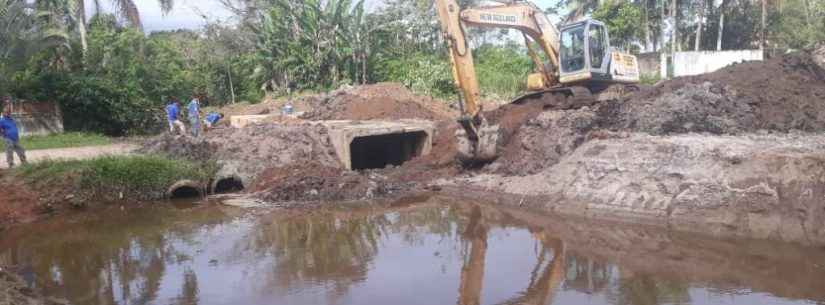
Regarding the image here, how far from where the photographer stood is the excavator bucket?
12.6 meters

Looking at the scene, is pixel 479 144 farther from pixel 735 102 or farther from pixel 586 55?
pixel 735 102

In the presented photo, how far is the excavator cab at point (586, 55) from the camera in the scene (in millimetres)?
14992

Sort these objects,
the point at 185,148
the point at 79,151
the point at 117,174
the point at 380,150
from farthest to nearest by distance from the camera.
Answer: the point at 380,150 < the point at 79,151 < the point at 185,148 < the point at 117,174

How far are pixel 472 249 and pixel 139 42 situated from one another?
2223 centimetres

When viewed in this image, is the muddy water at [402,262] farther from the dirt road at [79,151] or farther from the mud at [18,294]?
the dirt road at [79,151]

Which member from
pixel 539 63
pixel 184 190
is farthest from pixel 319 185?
pixel 539 63

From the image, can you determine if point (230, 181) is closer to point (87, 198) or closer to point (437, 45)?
point (87, 198)

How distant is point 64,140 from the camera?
19.8m

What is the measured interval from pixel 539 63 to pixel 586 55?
5.17ft

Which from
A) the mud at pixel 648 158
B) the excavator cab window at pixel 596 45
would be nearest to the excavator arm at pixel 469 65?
the mud at pixel 648 158

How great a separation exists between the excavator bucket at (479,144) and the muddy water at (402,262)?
217 centimetres

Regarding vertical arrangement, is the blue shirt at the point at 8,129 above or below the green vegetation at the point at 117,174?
above

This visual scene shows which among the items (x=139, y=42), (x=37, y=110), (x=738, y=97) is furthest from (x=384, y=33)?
(x=738, y=97)

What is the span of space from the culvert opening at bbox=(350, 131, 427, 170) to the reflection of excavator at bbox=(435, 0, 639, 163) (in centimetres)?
323
